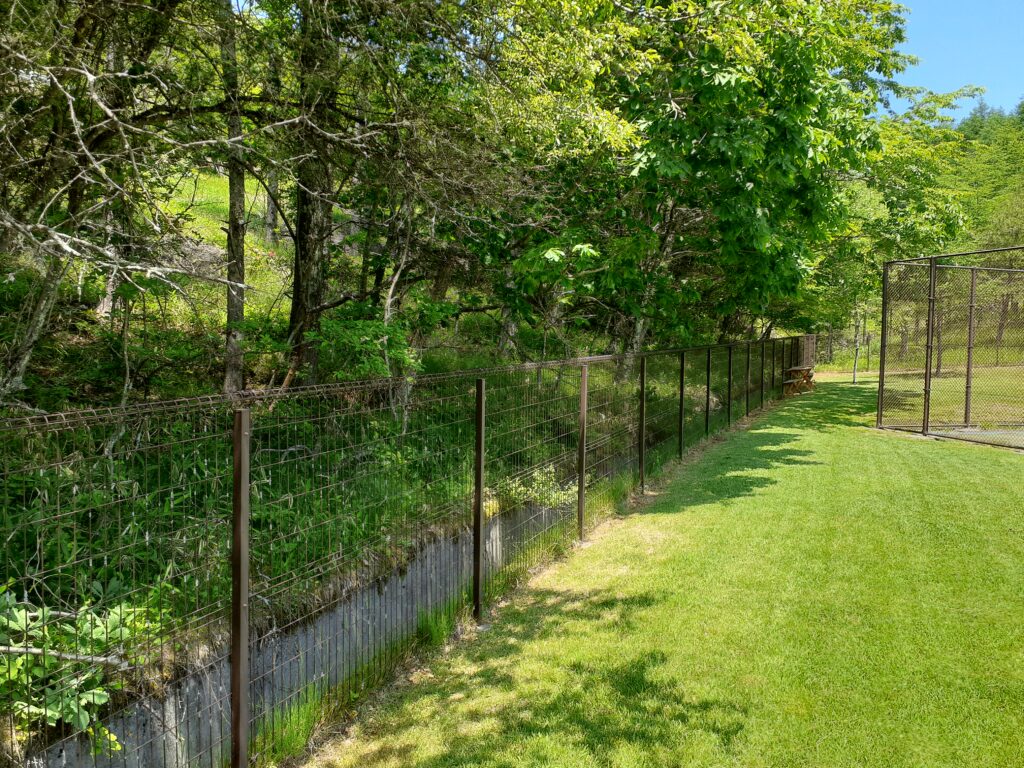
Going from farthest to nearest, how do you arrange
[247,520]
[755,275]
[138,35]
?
[755,275] < [138,35] < [247,520]

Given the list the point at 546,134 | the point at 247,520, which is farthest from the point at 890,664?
the point at 546,134

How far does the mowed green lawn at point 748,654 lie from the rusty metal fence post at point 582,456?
1.05 ft

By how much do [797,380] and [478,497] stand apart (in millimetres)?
20521

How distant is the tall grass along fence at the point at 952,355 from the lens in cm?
1428

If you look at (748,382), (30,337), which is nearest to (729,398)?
(748,382)

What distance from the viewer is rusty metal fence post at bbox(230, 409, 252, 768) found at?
305cm

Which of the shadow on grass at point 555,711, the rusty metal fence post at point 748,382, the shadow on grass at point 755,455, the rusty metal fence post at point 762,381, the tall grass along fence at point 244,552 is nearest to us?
the tall grass along fence at point 244,552

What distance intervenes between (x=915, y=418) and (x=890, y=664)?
12700mm

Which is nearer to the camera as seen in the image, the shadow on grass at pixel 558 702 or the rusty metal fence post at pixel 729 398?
the shadow on grass at pixel 558 702

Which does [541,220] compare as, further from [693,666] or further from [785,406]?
[785,406]

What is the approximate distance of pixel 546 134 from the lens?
650 cm

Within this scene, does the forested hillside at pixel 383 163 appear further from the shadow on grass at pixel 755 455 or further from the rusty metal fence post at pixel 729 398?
the rusty metal fence post at pixel 729 398

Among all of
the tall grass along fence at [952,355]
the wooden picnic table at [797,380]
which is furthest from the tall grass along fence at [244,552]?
the wooden picnic table at [797,380]

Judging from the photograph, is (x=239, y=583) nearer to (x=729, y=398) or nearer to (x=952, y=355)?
(x=729, y=398)
